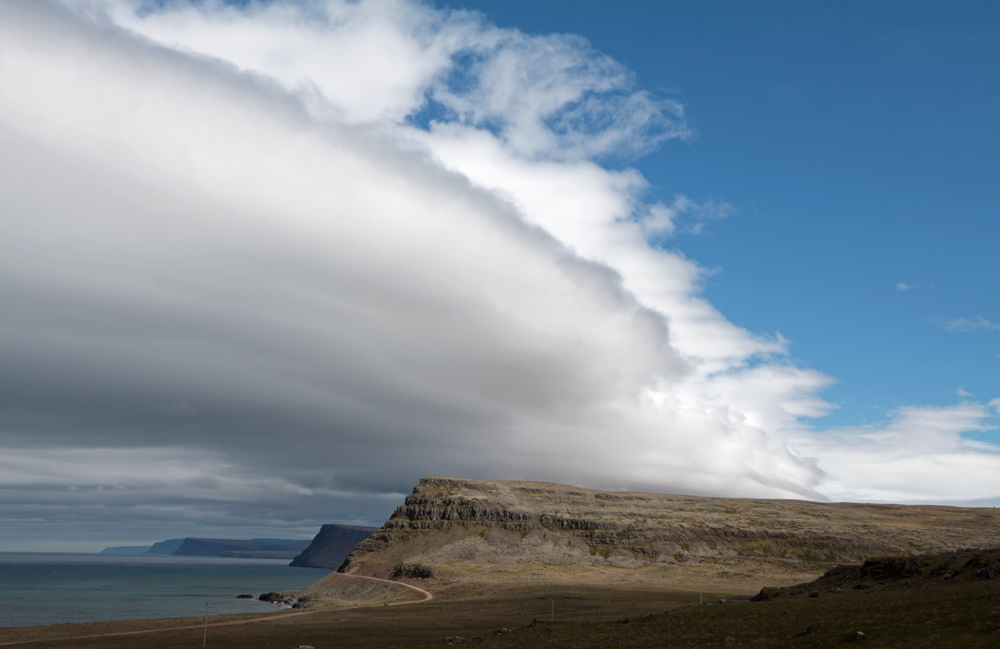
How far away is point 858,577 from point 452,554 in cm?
13628

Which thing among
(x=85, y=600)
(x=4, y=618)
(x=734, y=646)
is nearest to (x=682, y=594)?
(x=734, y=646)

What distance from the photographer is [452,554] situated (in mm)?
190500

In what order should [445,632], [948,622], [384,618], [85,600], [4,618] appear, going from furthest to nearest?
[85,600], [4,618], [384,618], [445,632], [948,622]

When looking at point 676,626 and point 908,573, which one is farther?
point 908,573

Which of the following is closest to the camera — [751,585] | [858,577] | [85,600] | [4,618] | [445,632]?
[858,577]

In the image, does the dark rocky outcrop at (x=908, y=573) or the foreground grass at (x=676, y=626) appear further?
the dark rocky outcrop at (x=908, y=573)

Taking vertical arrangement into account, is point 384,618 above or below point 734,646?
below

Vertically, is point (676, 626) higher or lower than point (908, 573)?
lower

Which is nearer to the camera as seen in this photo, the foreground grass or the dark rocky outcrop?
the foreground grass

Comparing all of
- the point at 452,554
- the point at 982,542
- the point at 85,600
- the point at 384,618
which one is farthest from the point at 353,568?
the point at 982,542

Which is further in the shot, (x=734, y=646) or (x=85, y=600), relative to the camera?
(x=85, y=600)

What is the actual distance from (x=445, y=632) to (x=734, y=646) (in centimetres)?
4055

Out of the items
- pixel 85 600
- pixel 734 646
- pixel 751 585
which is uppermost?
pixel 734 646

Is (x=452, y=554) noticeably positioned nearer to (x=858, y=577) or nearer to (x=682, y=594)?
(x=682, y=594)
